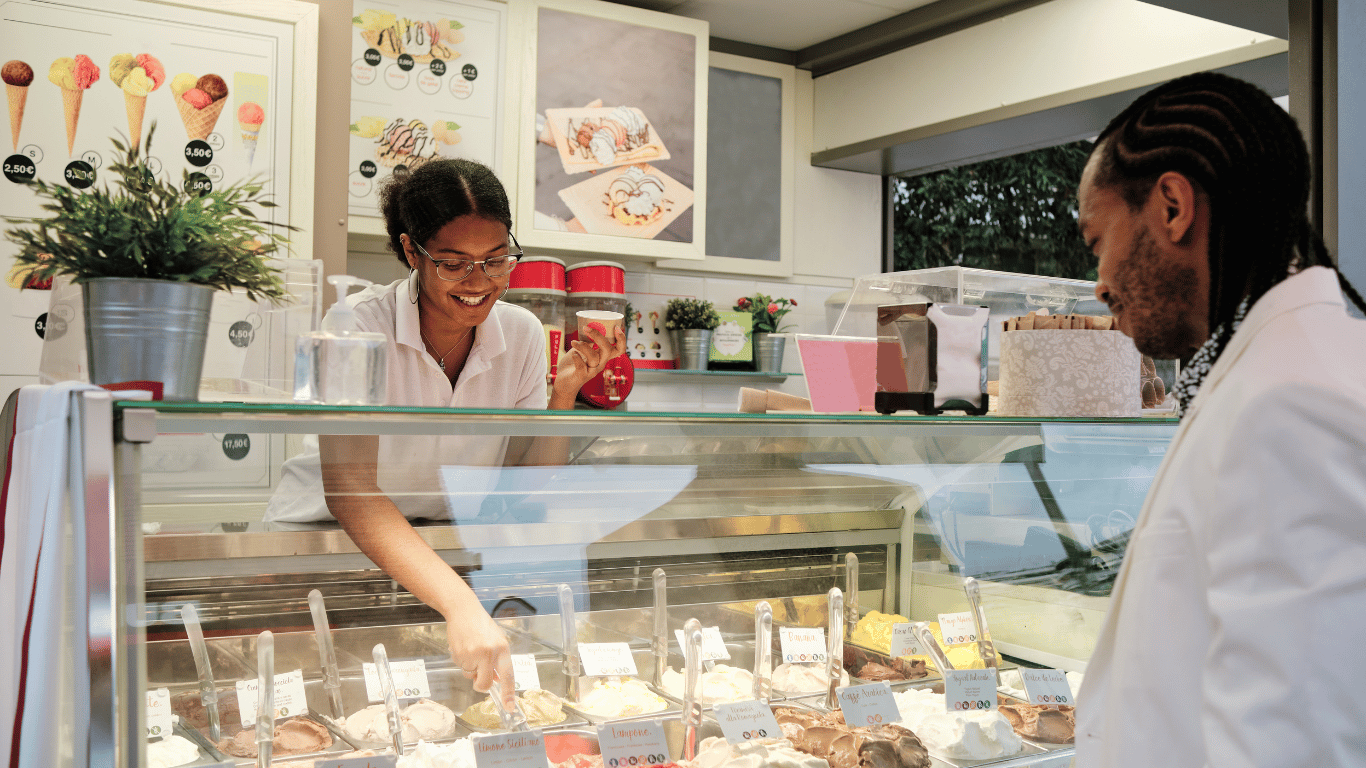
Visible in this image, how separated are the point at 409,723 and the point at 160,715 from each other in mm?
322

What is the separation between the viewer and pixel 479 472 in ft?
4.82

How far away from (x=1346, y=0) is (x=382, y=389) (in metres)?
1.71

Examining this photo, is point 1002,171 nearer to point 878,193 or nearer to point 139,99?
point 878,193

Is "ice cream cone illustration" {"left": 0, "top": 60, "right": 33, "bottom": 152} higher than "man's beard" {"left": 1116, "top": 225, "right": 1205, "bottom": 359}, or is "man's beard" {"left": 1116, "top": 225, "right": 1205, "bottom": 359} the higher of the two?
"ice cream cone illustration" {"left": 0, "top": 60, "right": 33, "bottom": 152}

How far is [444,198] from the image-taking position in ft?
5.97

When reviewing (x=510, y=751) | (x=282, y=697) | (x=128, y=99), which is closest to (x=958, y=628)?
(x=510, y=751)

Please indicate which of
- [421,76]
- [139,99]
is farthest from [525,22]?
[139,99]

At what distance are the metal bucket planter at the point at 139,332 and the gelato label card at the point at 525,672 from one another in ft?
2.27

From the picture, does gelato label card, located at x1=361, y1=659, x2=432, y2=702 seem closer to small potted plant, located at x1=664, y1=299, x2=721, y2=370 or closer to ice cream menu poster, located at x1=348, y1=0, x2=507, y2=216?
ice cream menu poster, located at x1=348, y1=0, x2=507, y2=216

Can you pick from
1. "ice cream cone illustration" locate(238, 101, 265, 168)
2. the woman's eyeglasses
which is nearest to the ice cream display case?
the woman's eyeglasses

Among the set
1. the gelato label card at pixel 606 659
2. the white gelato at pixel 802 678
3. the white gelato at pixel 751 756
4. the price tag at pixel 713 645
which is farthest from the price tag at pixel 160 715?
the white gelato at pixel 802 678

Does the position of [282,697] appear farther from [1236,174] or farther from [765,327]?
[765,327]

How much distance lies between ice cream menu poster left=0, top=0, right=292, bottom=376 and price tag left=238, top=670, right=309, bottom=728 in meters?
1.62

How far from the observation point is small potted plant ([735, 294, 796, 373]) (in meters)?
4.52
